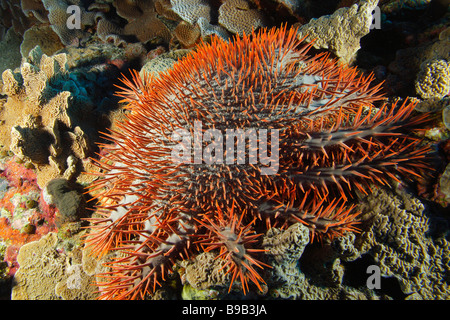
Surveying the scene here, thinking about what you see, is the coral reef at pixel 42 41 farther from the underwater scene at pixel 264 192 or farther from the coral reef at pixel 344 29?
the coral reef at pixel 344 29

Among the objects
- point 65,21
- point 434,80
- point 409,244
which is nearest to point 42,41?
point 65,21

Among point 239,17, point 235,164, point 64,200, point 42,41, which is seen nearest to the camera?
point 235,164

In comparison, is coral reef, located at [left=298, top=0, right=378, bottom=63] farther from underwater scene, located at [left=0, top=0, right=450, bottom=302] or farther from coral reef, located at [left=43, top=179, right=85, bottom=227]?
coral reef, located at [left=43, top=179, right=85, bottom=227]

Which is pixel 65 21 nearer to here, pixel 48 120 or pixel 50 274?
pixel 48 120

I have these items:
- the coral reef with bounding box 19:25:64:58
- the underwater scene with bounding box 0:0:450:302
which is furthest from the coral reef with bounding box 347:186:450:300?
the coral reef with bounding box 19:25:64:58

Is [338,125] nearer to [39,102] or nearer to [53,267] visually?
[53,267]

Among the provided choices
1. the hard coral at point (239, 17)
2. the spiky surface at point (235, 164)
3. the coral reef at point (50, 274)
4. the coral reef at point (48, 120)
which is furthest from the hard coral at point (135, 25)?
the coral reef at point (50, 274)

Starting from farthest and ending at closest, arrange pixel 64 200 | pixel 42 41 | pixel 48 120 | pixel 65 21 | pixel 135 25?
1. pixel 42 41
2. pixel 65 21
3. pixel 135 25
4. pixel 48 120
5. pixel 64 200

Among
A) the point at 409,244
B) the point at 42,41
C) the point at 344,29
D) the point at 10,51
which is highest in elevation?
the point at 10,51

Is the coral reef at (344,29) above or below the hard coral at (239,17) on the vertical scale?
below

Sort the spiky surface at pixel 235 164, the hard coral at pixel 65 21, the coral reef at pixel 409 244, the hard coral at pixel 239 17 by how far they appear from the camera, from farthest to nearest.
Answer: the hard coral at pixel 65 21
the hard coral at pixel 239 17
the coral reef at pixel 409 244
the spiky surface at pixel 235 164
